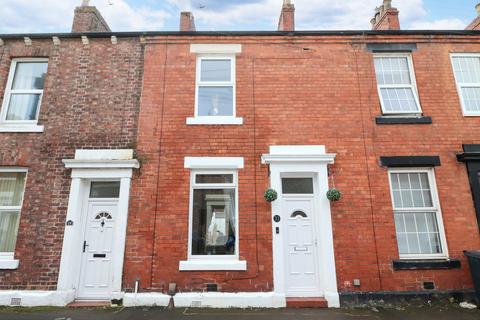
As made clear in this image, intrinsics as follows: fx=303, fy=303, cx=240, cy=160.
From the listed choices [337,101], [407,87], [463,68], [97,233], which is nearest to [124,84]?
[97,233]

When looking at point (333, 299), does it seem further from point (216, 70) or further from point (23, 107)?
point (23, 107)

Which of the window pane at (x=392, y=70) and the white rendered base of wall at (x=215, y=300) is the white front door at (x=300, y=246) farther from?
the window pane at (x=392, y=70)

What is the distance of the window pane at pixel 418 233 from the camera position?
6.92 metres

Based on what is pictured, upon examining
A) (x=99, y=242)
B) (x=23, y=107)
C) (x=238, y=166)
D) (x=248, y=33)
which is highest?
(x=248, y=33)

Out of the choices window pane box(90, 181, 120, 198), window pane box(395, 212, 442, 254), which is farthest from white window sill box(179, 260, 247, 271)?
window pane box(395, 212, 442, 254)

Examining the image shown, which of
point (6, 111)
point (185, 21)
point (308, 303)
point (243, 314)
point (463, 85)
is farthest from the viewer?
point (185, 21)

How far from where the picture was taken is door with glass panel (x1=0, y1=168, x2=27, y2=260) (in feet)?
22.9

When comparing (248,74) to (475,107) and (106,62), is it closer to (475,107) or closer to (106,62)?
(106,62)

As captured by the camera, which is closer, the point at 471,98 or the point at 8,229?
the point at 8,229

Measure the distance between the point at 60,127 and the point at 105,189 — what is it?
6.25ft

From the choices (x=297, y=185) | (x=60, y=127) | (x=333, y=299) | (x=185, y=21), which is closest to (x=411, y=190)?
(x=297, y=185)

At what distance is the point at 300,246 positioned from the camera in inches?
271

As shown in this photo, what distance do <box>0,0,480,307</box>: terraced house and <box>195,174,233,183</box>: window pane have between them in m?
0.03

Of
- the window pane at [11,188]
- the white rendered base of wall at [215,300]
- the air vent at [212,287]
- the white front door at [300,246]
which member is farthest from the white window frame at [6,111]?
the white front door at [300,246]
